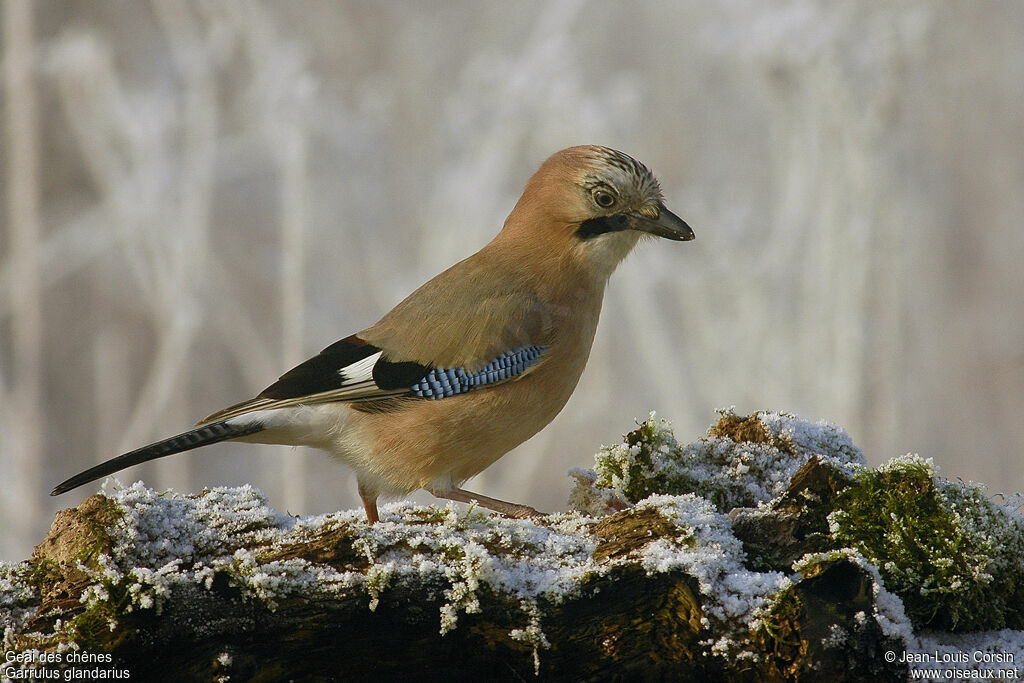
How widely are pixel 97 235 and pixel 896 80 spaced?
7139mm

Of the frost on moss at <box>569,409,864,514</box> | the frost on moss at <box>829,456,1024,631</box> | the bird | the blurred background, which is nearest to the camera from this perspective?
the frost on moss at <box>829,456,1024,631</box>

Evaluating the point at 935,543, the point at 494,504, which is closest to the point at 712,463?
the point at 935,543

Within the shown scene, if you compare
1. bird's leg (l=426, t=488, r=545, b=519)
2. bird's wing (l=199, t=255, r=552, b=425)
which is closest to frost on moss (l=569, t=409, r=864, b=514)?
bird's leg (l=426, t=488, r=545, b=519)

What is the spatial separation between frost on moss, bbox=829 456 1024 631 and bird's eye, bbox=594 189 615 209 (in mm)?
1737

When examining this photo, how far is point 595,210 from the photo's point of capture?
4027 mm

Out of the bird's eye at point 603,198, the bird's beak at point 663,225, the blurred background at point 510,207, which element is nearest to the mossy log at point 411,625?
the bird's beak at point 663,225

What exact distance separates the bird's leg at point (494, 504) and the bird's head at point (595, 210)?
1.05 metres

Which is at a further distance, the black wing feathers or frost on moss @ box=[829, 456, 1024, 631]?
the black wing feathers

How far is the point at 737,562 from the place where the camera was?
234 cm

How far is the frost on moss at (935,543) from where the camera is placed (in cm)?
244

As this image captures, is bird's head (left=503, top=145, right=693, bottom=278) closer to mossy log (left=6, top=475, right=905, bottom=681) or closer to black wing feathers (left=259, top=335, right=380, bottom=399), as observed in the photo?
black wing feathers (left=259, top=335, right=380, bottom=399)

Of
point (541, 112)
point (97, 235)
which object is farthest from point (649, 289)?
point (97, 235)

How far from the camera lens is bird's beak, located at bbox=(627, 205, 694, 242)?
392cm

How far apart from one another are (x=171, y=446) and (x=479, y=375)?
3.63 feet
